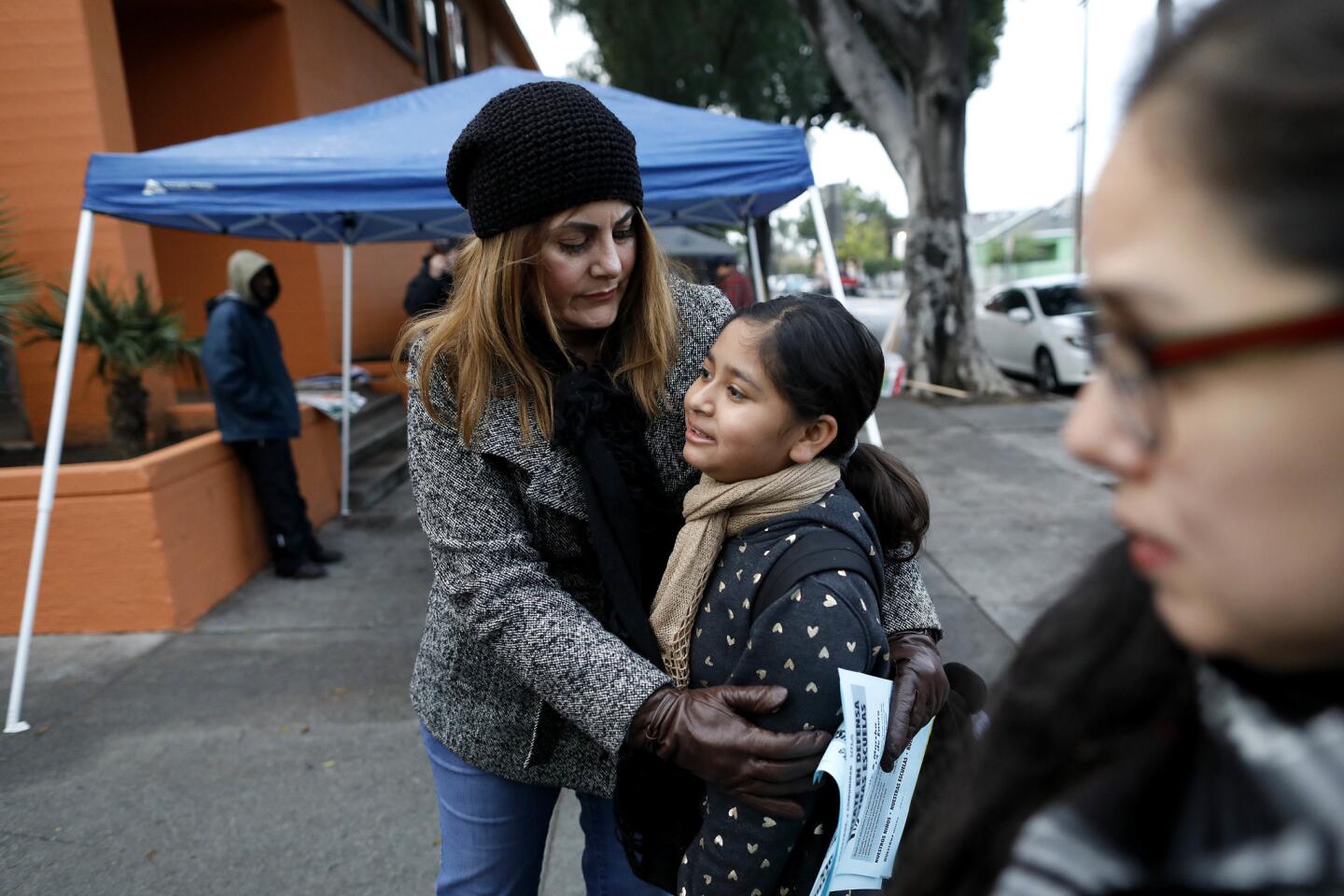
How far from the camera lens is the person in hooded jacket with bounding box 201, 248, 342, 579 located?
4992 millimetres

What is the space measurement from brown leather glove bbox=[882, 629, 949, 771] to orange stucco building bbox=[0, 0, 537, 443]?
5343 mm

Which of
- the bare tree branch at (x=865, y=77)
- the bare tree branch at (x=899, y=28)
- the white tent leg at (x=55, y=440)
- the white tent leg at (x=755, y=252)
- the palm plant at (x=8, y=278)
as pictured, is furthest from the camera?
the bare tree branch at (x=865, y=77)

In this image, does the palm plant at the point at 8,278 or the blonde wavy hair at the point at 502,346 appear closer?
the blonde wavy hair at the point at 502,346

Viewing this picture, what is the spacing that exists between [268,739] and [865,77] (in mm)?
9324

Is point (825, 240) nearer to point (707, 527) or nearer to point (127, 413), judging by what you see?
→ point (707, 527)

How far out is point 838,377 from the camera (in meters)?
1.38

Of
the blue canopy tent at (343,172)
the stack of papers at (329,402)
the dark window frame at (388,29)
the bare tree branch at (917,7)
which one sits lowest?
the stack of papers at (329,402)

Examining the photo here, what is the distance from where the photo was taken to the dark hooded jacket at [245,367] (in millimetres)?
4977

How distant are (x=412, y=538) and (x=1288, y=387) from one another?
5.90m

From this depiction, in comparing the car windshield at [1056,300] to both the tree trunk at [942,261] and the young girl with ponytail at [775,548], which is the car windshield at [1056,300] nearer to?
the tree trunk at [942,261]

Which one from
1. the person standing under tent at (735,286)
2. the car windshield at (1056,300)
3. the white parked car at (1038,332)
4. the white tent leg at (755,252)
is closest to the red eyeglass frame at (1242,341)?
the white tent leg at (755,252)

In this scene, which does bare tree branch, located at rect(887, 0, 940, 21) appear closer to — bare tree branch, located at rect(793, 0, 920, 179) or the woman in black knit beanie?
bare tree branch, located at rect(793, 0, 920, 179)

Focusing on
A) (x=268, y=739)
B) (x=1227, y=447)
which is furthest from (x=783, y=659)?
(x=268, y=739)

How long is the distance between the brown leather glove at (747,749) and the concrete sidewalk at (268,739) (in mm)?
628
